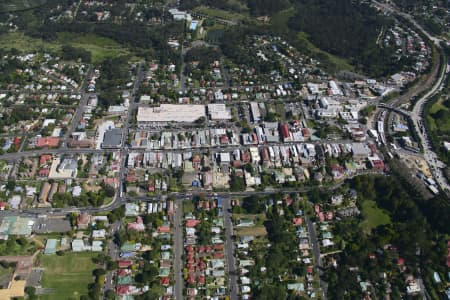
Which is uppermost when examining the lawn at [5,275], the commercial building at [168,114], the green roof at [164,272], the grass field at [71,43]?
the commercial building at [168,114]

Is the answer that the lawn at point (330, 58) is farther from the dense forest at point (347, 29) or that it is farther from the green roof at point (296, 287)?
the green roof at point (296, 287)

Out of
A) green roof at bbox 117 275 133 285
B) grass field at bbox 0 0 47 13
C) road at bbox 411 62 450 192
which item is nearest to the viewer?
green roof at bbox 117 275 133 285

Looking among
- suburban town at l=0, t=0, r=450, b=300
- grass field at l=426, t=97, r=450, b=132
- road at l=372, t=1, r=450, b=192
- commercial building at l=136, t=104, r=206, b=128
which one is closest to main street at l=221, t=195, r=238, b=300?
suburban town at l=0, t=0, r=450, b=300

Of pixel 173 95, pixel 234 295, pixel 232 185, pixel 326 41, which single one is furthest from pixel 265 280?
pixel 326 41

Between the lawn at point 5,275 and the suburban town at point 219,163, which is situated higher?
the suburban town at point 219,163

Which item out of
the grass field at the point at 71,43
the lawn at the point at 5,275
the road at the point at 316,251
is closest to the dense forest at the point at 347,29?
the road at the point at 316,251

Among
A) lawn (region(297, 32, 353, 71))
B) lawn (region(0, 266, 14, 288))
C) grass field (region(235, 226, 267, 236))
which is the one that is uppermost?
lawn (region(297, 32, 353, 71))

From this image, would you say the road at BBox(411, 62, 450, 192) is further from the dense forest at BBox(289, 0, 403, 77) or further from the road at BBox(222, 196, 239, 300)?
the road at BBox(222, 196, 239, 300)
